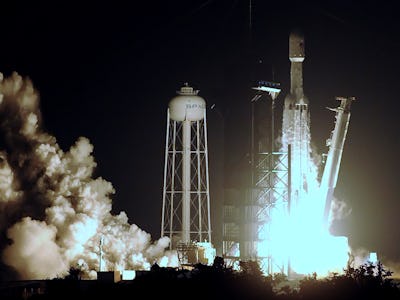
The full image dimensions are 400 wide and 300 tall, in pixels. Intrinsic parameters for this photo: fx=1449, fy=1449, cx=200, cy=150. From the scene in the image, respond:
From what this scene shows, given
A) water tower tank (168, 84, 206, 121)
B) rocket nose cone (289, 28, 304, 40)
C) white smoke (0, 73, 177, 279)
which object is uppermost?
rocket nose cone (289, 28, 304, 40)

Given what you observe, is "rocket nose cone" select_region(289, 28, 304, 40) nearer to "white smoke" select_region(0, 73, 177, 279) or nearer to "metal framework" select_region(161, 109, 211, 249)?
"metal framework" select_region(161, 109, 211, 249)

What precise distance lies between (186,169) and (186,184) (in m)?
0.74

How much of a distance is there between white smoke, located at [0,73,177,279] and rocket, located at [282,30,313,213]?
29.7ft

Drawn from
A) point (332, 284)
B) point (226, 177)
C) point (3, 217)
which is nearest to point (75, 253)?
point (3, 217)

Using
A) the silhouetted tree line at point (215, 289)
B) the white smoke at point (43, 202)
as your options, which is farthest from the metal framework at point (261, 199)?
the silhouetted tree line at point (215, 289)

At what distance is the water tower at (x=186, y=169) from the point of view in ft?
230

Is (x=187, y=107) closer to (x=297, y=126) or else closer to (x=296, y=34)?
(x=297, y=126)

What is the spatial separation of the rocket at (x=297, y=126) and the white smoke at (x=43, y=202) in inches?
356

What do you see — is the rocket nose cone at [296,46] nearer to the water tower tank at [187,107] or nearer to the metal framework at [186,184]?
the water tower tank at [187,107]

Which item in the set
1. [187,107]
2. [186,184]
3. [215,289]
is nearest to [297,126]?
[187,107]

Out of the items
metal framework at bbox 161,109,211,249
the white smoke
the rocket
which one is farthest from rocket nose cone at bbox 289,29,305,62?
the white smoke

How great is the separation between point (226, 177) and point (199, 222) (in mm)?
3551

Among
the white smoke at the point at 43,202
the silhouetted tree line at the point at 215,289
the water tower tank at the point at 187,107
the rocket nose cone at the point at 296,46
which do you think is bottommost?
the silhouetted tree line at the point at 215,289

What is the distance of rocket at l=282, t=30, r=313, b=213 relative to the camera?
228 ft
